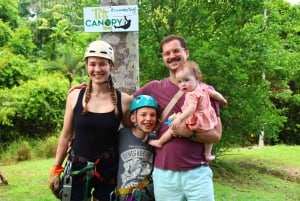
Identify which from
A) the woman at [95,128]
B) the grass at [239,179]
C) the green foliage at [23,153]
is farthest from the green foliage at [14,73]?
the woman at [95,128]

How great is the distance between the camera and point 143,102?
3541 millimetres

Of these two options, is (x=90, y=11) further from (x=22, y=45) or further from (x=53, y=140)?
(x=22, y=45)

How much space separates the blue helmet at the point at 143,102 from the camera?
11.6 ft

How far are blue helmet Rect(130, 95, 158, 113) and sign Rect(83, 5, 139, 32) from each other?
3.14 ft

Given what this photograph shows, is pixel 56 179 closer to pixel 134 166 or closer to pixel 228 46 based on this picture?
pixel 134 166

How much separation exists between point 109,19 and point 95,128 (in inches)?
48.5

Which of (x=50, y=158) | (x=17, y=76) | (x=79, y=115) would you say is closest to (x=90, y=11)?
(x=79, y=115)

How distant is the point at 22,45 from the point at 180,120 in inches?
671

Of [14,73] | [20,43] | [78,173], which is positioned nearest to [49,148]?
[14,73]

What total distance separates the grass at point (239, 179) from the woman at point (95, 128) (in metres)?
4.15

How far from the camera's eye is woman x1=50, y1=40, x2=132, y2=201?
3.52m

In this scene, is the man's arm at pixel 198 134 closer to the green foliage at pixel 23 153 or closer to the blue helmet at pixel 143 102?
the blue helmet at pixel 143 102

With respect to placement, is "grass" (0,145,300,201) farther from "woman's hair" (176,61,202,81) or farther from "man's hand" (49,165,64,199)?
"woman's hair" (176,61,202,81)

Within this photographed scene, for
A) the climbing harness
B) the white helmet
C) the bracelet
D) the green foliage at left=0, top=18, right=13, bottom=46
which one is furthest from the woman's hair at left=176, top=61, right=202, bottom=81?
the green foliage at left=0, top=18, right=13, bottom=46
